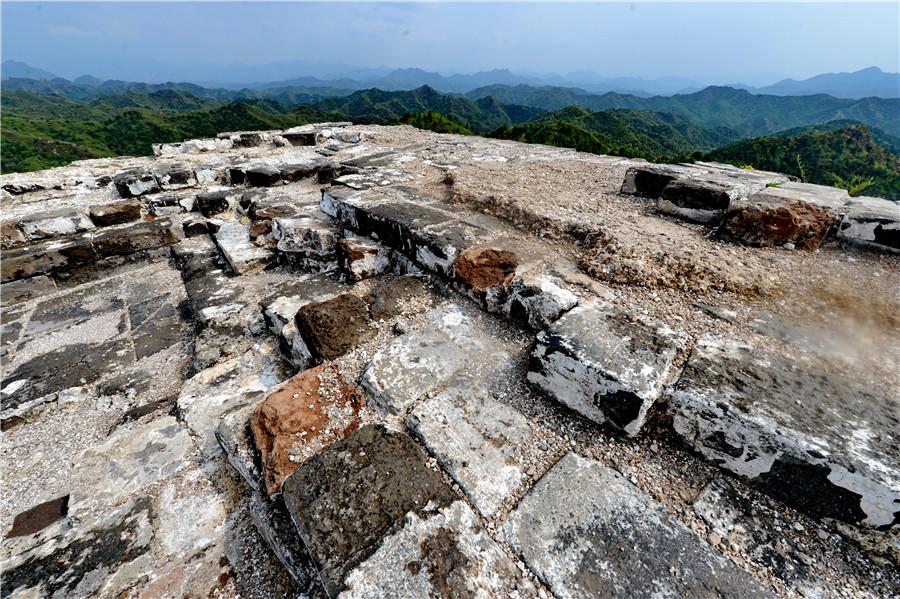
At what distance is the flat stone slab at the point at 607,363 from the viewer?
187 centimetres

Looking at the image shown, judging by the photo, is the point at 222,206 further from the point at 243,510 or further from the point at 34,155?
the point at 34,155

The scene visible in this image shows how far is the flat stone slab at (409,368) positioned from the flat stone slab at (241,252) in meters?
2.73

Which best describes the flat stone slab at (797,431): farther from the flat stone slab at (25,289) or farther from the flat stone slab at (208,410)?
the flat stone slab at (25,289)

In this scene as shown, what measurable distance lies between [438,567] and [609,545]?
69 cm

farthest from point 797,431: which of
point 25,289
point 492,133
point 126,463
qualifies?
point 492,133

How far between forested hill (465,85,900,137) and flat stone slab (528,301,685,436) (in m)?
129

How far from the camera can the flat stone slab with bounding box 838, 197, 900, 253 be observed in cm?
286

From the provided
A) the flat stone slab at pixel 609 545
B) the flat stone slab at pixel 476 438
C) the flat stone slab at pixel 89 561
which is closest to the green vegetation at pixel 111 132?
the flat stone slab at pixel 89 561

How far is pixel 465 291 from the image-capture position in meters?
3.08

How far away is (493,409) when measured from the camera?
2129 mm

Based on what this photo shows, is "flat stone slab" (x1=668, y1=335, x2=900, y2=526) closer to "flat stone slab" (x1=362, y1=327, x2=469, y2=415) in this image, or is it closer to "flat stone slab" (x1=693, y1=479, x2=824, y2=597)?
"flat stone slab" (x1=693, y1=479, x2=824, y2=597)

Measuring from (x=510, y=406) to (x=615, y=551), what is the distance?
2.70ft

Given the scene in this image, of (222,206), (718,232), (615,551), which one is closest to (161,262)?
(222,206)

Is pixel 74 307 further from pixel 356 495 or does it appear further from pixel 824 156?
pixel 824 156
